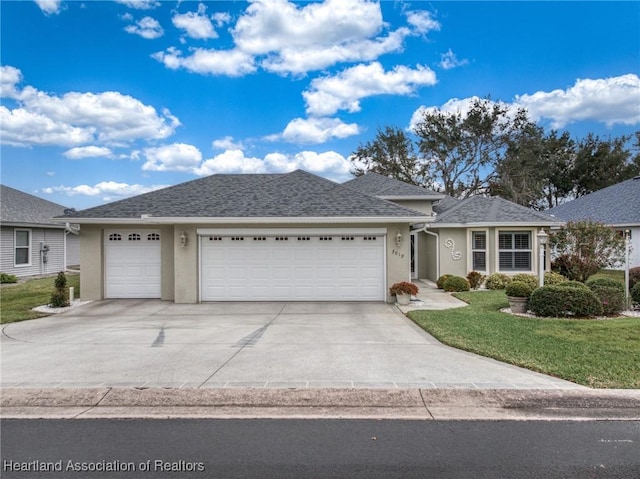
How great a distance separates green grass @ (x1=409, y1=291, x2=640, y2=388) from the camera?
234 inches

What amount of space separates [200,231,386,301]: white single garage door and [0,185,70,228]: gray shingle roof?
1076cm

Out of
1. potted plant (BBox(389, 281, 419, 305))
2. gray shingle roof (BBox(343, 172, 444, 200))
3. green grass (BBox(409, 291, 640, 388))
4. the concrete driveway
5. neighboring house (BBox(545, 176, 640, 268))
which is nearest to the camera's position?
the concrete driveway

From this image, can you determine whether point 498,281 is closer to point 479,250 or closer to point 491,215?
point 479,250

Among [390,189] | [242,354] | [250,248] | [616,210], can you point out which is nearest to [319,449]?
[242,354]

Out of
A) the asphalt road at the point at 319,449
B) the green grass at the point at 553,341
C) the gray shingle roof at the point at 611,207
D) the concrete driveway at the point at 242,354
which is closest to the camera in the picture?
the asphalt road at the point at 319,449

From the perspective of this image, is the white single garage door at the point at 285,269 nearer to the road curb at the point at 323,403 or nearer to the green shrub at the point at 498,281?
the green shrub at the point at 498,281

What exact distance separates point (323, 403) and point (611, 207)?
2715cm

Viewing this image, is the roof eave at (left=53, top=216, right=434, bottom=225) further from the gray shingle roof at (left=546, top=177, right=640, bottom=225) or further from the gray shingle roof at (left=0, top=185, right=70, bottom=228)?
the gray shingle roof at (left=546, top=177, right=640, bottom=225)

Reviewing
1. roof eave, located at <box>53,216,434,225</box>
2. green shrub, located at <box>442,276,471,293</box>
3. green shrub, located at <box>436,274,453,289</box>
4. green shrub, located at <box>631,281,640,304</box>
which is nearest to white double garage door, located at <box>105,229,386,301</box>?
roof eave, located at <box>53,216,434,225</box>

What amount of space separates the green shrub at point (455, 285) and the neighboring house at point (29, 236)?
16.4 meters

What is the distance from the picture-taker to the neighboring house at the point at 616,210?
22047 mm

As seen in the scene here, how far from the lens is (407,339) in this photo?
27.1 ft

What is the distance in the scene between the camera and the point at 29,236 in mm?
20516

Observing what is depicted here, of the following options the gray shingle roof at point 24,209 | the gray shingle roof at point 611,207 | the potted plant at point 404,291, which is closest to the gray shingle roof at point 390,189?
the potted plant at point 404,291
